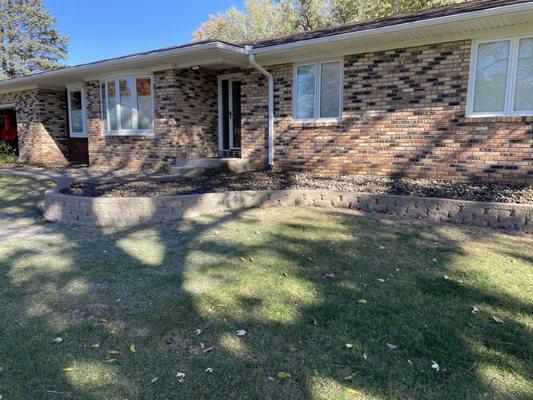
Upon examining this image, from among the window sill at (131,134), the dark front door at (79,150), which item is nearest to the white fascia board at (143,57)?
the window sill at (131,134)

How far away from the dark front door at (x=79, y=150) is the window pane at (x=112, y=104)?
2.63 meters

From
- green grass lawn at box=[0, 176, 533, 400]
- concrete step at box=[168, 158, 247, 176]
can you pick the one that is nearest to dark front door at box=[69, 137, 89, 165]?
concrete step at box=[168, 158, 247, 176]

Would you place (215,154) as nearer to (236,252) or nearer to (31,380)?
(236,252)

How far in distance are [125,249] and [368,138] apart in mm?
5741

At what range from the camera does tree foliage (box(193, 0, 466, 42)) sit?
20656mm

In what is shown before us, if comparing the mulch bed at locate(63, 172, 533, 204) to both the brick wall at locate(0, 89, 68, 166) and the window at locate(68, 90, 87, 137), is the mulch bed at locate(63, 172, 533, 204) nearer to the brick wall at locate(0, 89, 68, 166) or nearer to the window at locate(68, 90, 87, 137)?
the window at locate(68, 90, 87, 137)

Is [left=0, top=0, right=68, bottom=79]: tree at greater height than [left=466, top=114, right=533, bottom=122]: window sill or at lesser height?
greater

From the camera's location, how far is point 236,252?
461cm

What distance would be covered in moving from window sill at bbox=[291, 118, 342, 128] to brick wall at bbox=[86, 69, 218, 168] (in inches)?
115

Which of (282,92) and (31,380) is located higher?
(282,92)

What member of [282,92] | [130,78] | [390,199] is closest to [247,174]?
[282,92]

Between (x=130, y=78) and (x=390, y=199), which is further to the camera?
(x=130, y=78)

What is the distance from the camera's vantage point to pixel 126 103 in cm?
1155

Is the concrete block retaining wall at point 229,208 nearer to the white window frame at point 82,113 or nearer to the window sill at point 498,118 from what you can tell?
the window sill at point 498,118
